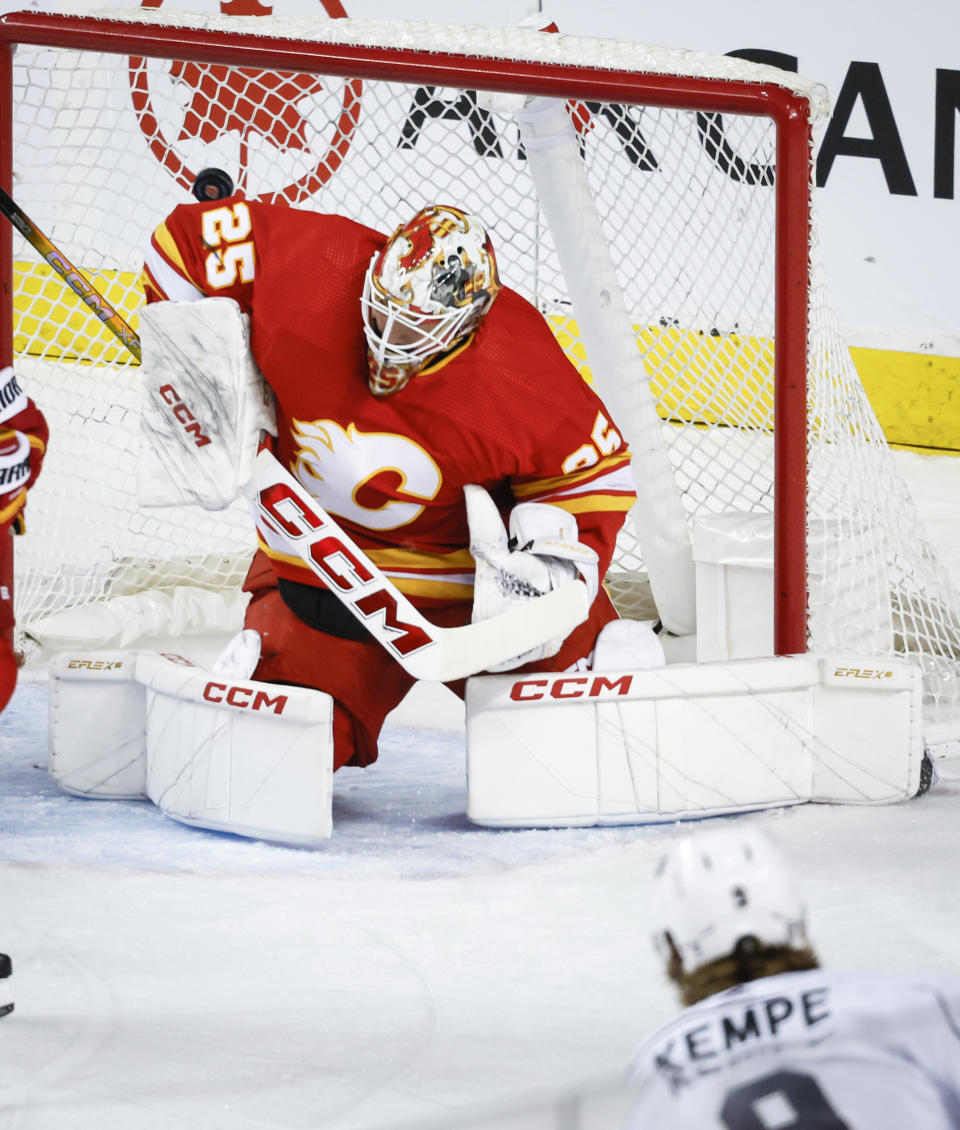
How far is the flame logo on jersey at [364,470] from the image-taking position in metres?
2.08

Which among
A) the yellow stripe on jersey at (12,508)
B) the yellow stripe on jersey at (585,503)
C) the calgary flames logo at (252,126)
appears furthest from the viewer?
the calgary flames logo at (252,126)

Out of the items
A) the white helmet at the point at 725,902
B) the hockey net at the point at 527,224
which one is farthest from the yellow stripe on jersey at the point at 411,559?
the white helmet at the point at 725,902

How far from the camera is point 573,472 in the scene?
2.15 metres

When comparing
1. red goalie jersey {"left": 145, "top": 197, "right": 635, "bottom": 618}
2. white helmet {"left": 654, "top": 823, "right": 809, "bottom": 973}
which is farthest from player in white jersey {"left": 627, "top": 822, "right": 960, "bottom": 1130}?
red goalie jersey {"left": 145, "top": 197, "right": 635, "bottom": 618}

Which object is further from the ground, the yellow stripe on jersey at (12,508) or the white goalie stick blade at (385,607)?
the yellow stripe on jersey at (12,508)

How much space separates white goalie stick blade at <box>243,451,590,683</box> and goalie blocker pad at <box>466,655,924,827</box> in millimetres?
50

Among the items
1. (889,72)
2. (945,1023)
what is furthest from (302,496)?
(889,72)

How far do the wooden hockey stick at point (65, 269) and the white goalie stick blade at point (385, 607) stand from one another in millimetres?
315

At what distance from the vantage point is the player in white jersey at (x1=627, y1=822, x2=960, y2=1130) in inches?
A: 30.4

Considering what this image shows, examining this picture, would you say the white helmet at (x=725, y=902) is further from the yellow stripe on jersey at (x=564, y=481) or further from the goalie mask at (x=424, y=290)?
the yellow stripe on jersey at (x=564, y=481)

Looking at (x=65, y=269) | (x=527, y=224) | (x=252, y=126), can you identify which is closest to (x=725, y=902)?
(x=65, y=269)

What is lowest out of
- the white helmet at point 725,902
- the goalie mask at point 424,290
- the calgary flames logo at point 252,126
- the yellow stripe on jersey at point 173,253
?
the white helmet at point 725,902

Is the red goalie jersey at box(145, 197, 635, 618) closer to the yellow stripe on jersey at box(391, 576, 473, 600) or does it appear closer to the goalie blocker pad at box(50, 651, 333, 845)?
the yellow stripe on jersey at box(391, 576, 473, 600)

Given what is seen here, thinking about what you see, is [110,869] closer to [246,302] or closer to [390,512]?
[390,512]
